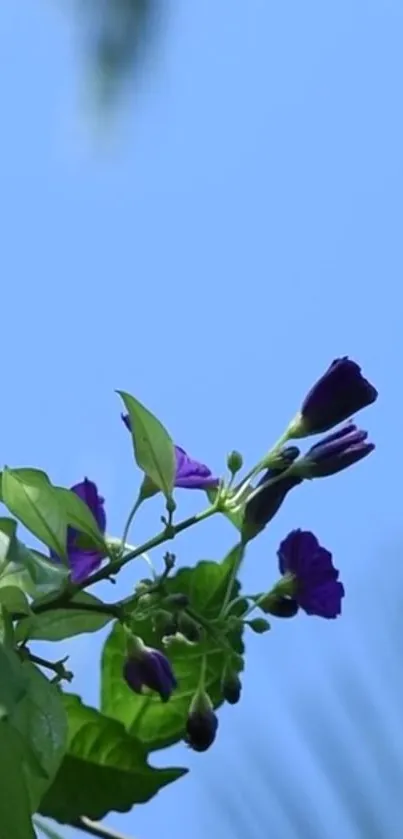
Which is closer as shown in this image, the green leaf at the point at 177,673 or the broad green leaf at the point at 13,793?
the broad green leaf at the point at 13,793

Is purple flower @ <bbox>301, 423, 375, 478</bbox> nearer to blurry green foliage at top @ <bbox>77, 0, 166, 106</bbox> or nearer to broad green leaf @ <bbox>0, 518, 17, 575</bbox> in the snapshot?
broad green leaf @ <bbox>0, 518, 17, 575</bbox>

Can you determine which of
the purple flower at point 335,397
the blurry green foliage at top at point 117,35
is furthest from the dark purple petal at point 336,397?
the blurry green foliage at top at point 117,35

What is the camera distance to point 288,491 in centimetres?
49

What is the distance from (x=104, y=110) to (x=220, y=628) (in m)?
0.89

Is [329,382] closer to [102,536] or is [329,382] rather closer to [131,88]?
[102,536]

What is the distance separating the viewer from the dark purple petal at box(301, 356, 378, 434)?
19.7 inches

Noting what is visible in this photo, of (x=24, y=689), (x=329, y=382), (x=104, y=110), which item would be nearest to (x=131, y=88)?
(x=104, y=110)

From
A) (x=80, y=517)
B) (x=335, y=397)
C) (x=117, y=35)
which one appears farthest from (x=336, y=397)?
(x=117, y=35)

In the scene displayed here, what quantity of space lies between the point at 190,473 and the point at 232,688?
0.08 meters

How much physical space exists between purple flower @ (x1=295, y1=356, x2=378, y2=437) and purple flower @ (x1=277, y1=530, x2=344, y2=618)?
1.5 inches

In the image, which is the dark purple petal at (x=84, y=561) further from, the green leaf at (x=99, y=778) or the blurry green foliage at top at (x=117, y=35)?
the blurry green foliage at top at (x=117, y=35)

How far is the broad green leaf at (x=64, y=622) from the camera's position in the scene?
44cm

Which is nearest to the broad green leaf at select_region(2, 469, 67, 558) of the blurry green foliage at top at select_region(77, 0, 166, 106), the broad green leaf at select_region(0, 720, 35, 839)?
the broad green leaf at select_region(0, 720, 35, 839)

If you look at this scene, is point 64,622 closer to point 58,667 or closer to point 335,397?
point 58,667
